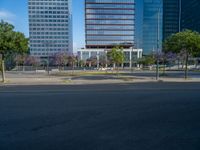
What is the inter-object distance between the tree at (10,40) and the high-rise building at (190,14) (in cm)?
12056

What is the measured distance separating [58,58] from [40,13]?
233 ft

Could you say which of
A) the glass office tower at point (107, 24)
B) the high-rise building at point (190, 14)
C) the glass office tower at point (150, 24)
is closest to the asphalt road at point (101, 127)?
the glass office tower at point (107, 24)

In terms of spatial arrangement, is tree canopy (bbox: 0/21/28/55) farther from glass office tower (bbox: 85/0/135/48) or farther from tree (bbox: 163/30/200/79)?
glass office tower (bbox: 85/0/135/48)

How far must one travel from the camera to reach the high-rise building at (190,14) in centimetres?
13181

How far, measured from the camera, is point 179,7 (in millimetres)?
150250

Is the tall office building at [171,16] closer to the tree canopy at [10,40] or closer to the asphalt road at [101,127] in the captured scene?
the tree canopy at [10,40]

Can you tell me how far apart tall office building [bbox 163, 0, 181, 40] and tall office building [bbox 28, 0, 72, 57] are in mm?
60071

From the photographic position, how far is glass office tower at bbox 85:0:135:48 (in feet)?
443

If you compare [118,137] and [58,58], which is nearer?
[118,137]

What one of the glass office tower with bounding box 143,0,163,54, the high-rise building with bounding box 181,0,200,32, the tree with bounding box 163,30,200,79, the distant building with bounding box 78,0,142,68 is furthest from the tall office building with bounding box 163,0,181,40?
the tree with bounding box 163,30,200,79

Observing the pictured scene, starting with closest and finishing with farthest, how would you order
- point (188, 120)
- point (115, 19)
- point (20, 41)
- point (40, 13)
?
point (188, 120) < point (20, 41) < point (115, 19) < point (40, 13)

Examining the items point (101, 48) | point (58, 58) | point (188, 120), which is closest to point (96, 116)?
point (188, 120)

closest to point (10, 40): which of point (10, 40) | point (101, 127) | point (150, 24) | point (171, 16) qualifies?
point (10, 40)

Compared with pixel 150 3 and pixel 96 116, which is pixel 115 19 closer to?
pixel 150 3
